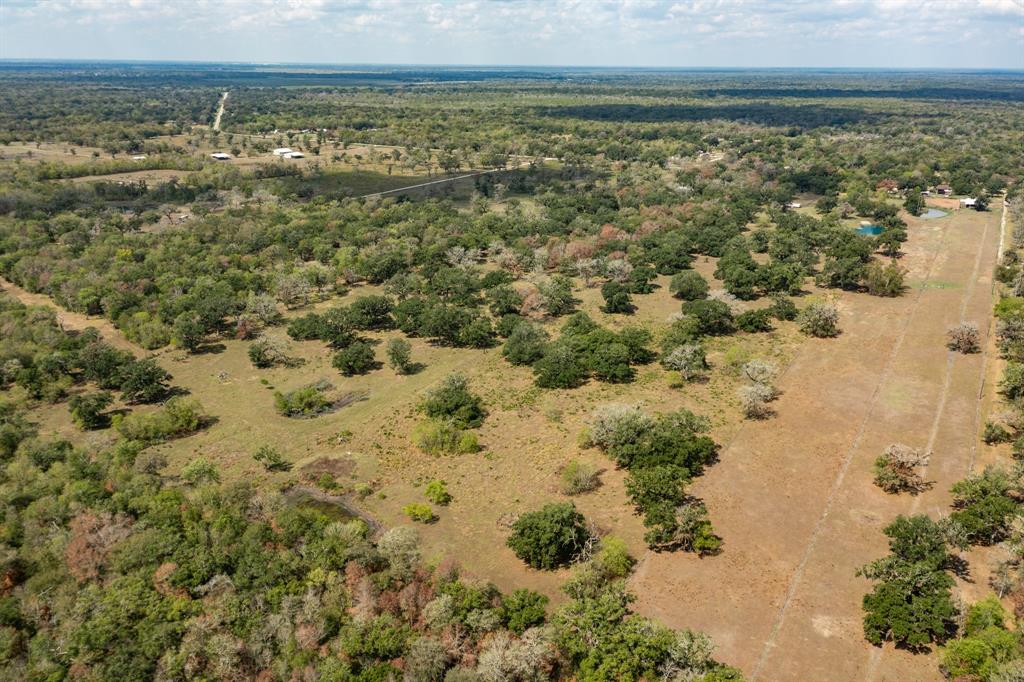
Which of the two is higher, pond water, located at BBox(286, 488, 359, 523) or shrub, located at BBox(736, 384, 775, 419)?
shrub, located at BBox(736, 384, 775, 419)

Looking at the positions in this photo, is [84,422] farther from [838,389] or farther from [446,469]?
[838,389]

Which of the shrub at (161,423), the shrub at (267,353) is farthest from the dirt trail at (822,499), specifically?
the shrub at (267,353)

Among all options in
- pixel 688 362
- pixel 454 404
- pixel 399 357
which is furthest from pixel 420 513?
pixel 688 362

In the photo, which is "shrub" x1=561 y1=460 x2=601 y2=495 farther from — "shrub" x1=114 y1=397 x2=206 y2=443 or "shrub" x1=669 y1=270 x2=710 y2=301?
"shrub" x1=669 y1=270 x2=710 y2=301

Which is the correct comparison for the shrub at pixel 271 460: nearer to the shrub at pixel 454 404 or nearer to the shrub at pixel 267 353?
the shrub at pixel 454 404

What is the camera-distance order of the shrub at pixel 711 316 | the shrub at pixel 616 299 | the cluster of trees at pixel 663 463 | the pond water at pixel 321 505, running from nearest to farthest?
the cluster of trees at pixel 663 463 < the pond water at pixel 321 505 < the shrub at pixel 711 316 < the shrub at pixel 616 299

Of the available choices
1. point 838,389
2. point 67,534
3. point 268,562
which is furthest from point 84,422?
point 838,389

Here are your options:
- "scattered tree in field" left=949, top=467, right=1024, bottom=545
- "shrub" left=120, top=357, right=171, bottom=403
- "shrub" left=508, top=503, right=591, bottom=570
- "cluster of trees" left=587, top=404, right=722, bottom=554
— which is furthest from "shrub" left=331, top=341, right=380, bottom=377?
"scattered tree in field" left=949, top=467, right=1024, bottom=545
